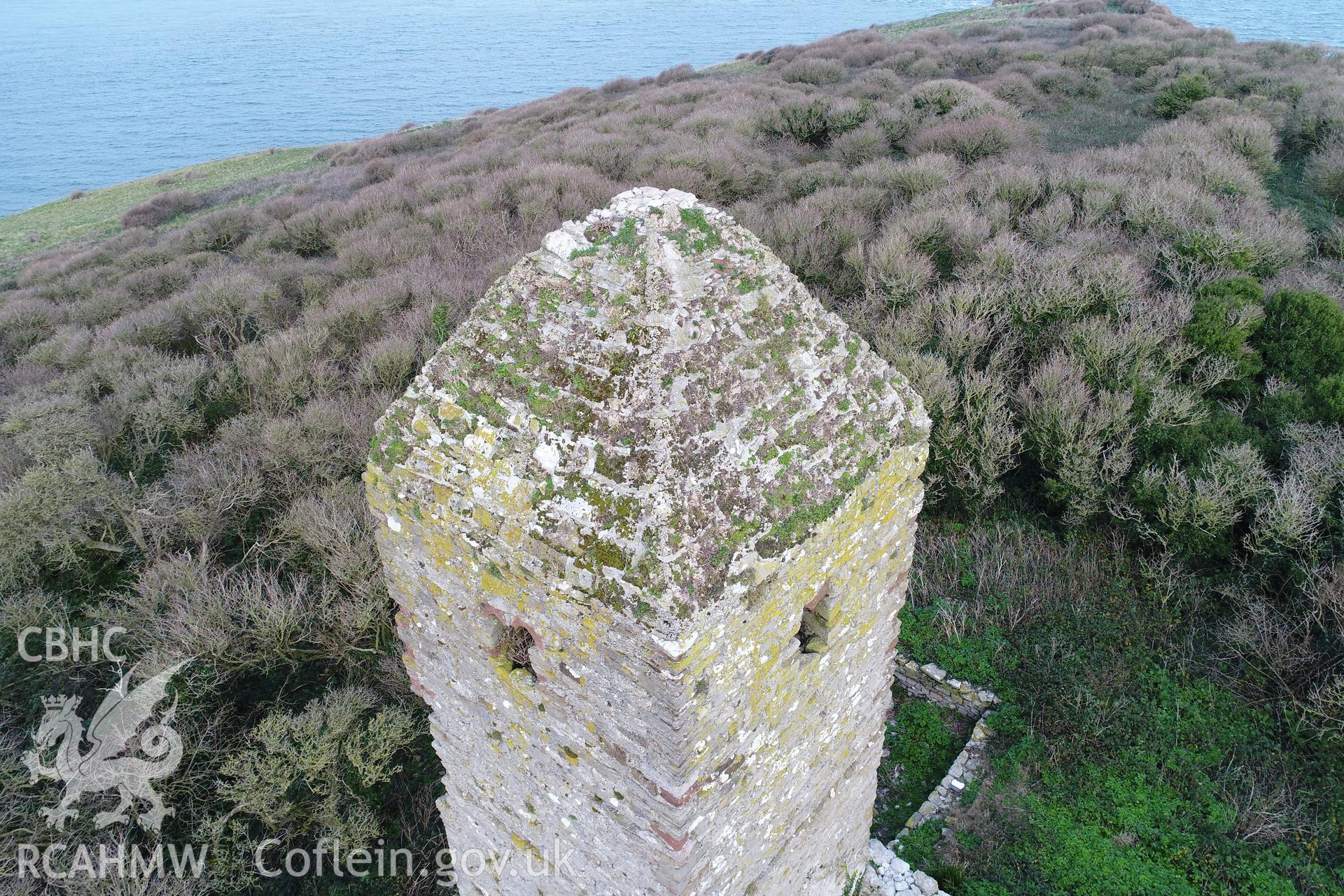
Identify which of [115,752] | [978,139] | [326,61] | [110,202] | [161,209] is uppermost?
[326,61]

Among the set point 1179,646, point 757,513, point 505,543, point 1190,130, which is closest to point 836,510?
point 757,513

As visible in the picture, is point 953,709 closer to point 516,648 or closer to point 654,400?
point 516,648

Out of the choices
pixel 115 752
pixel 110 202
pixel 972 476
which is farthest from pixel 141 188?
pixel 972 476

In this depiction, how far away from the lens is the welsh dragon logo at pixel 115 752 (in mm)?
7195

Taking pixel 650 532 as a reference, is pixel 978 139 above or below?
above

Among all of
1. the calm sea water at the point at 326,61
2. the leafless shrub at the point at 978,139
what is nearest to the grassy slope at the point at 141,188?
the calm sea water at the point at 326,61

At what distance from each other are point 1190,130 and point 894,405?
20688mm

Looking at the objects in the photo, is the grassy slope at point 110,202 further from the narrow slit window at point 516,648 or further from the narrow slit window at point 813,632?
the narrow slit window at point 813,632

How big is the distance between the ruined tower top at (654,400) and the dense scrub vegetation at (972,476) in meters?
1.12

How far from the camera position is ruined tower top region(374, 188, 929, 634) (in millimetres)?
3055

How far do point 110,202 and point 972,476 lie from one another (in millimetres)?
37505

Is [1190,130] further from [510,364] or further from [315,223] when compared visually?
[315,223]

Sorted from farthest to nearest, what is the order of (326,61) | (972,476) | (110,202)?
(326,61) → (110,202) → (972,476)

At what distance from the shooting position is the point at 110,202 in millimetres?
31578
